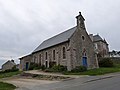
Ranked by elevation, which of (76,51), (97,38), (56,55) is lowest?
(56,55)

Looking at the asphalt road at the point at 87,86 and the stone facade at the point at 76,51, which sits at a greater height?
the stone facade at the point at 76,51

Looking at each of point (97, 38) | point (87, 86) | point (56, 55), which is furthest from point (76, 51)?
point (97, 38)

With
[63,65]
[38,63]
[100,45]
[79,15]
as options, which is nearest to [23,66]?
[38,63]

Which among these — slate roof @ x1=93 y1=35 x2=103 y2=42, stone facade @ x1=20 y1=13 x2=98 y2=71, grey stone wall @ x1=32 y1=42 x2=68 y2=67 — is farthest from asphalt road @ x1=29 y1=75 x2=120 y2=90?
slate roof @ x1=93 y1=35 x2=103 y2=42

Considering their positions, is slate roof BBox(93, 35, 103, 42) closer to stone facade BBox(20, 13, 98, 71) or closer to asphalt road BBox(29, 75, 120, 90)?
stone facade BBox(20, 13, 98, 71)

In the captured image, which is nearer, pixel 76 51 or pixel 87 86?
pixel 87 86

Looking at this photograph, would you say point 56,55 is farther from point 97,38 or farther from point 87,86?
point 97,38

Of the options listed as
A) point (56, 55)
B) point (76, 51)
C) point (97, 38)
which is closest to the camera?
point (76, 51)

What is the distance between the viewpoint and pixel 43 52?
135 feet

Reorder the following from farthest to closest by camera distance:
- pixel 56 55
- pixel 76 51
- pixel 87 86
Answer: pixel 56 55 → pixel 76 51 → pixel 87 86

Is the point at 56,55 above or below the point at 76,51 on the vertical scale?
below

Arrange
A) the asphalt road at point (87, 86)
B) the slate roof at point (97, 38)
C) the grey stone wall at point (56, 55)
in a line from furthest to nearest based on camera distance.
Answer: the slate roof at point (97, 38), the grey stone wall at point (56, 55), the asphalt road at point (87, 86)

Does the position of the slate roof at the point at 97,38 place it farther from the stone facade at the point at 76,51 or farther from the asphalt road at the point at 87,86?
the asphalt road at the point at 87,86

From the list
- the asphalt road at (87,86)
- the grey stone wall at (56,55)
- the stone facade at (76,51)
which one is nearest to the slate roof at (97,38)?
the grey stone wall at (56,55)
